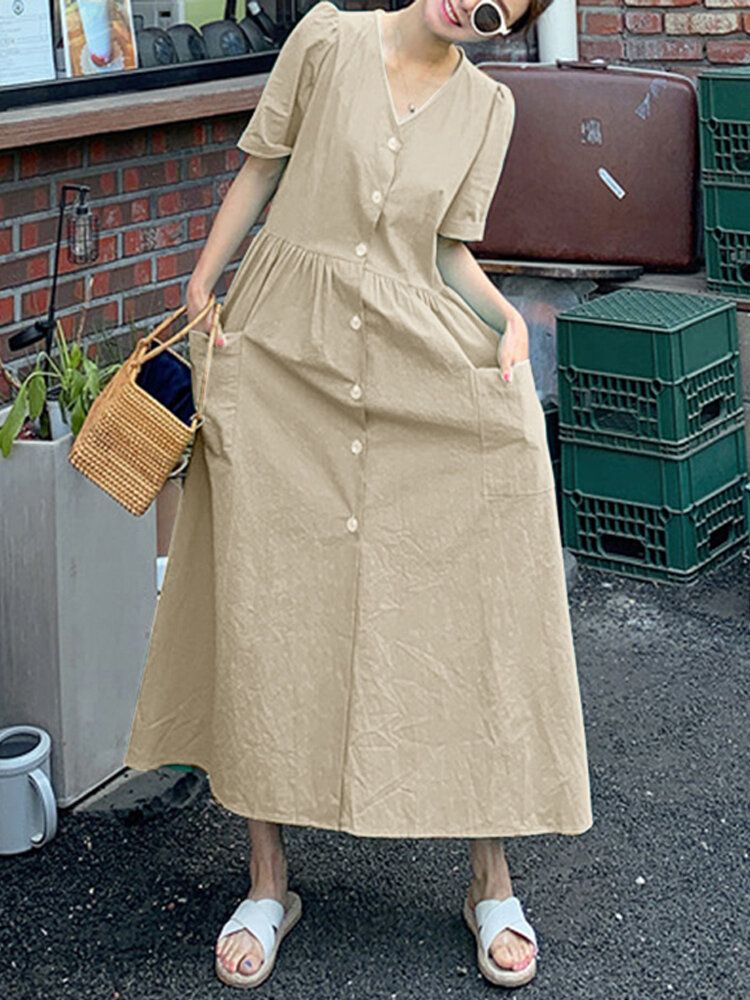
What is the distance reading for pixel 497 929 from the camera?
344 cm

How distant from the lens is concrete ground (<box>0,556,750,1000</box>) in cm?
344

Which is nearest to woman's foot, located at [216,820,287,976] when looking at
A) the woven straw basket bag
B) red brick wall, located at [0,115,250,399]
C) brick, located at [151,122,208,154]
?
→ the woven straw basket bag

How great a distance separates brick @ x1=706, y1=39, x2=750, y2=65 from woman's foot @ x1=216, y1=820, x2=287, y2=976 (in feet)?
11.6

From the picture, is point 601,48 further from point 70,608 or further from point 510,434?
point 510,434

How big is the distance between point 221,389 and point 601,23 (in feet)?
11.5

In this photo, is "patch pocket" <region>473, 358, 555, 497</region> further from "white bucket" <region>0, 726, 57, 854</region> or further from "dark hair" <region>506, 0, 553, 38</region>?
"white bucket" <region>0, 726, 57, 854</region>

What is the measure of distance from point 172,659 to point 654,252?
3015mm

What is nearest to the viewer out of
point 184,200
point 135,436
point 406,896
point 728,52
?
point 135,436

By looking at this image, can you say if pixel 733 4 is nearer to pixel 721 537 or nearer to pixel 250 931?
pixel 721 537

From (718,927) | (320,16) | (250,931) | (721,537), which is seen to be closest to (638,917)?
(718,927)

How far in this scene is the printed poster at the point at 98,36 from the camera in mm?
5035

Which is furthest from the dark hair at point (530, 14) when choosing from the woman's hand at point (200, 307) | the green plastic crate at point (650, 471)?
the green plastic crate at point (650, 471)

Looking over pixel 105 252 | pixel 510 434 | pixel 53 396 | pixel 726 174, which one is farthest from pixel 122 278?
pixel 510 434

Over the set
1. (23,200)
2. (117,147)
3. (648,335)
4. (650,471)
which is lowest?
(650,471)
